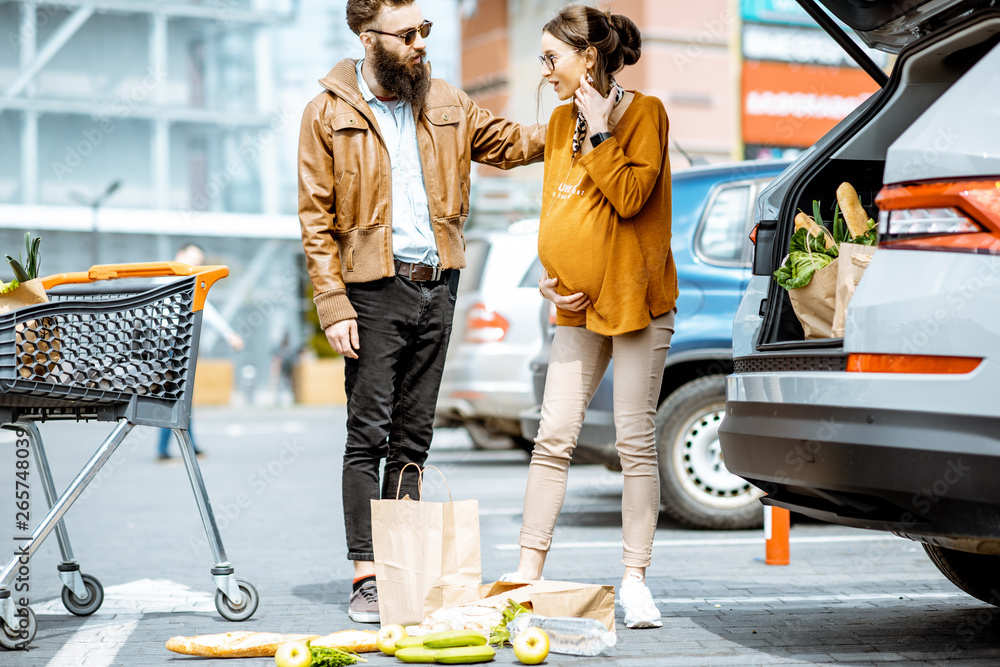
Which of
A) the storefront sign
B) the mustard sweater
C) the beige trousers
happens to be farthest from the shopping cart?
the storefront sign

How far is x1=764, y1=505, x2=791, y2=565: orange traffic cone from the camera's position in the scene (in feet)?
17.3

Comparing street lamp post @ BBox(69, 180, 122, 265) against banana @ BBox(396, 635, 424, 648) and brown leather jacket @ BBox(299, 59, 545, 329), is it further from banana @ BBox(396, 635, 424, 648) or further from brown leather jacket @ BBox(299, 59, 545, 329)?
banana @ BBox(396, 635, 424, 648)

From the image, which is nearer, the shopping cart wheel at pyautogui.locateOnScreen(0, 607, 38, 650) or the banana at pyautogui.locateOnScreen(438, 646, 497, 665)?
the banana at pyautogui.locateOnScreen(438, 646, 497, 665)

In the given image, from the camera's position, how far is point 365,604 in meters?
4.09

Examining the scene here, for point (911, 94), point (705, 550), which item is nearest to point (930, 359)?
point (911, 94)

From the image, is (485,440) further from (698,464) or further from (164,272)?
(164,272)

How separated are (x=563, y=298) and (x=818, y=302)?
908 millimetres

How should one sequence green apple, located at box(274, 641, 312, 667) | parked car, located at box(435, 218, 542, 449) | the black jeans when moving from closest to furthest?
1. green apple, located at box(274, 641, 312, 667)
2. the black jeans
3. parked car, located at box(435, 218, 542, 449)

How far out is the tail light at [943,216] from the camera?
2.76 metres

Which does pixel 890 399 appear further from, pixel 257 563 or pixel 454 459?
pixel 454 459

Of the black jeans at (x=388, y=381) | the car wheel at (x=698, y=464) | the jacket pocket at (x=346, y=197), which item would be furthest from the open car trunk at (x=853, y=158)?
the car wheel at (x=698, y=464)

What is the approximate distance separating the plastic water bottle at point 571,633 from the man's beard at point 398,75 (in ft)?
6.39

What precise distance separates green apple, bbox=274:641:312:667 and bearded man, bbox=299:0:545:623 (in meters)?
0.75

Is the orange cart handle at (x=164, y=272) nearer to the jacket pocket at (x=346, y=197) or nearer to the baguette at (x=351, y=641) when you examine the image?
the jacket pocket at (x=346, y=197)
